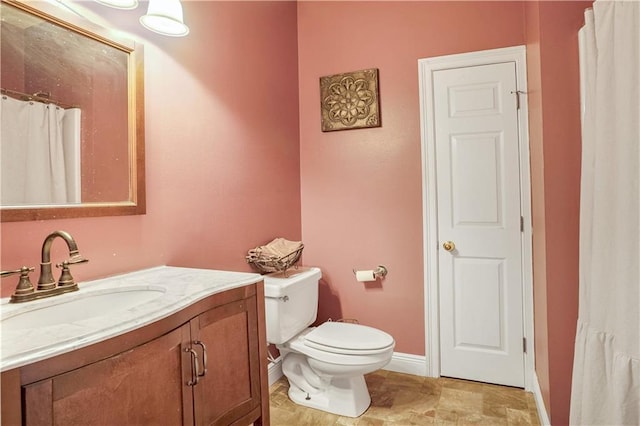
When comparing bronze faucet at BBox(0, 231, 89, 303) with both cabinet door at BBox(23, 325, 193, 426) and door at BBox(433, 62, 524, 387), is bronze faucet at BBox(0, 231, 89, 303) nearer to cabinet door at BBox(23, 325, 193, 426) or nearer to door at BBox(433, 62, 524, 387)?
cabinet door at BBox(23, 325, 193, 426)

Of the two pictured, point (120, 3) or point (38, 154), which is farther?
point (120, 3)

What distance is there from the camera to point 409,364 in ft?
7.89

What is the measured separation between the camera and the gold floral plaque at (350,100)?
96.9 inches

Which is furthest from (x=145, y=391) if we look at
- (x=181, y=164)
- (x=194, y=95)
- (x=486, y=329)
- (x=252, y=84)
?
(x=486, y=329)

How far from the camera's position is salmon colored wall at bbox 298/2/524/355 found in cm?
233

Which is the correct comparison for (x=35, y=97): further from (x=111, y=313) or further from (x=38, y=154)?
(x=111, y=313)

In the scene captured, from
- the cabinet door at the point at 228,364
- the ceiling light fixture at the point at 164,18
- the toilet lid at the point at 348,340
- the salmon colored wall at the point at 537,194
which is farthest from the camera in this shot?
the toilet lid at the point at 348,340

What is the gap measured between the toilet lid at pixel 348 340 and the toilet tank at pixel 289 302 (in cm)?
10

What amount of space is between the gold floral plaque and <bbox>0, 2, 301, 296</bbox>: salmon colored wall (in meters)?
0.24

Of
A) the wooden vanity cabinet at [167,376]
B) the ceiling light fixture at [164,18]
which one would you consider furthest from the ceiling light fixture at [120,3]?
the wooden vanity cabinet at [167,376]

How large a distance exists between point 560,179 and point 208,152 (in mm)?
1617

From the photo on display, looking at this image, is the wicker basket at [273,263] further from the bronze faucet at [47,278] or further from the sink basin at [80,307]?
the bronze faucet at [47,278]

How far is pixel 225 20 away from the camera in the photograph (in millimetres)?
1961

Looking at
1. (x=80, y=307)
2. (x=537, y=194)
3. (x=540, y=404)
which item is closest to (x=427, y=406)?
(x=540, y=404)
